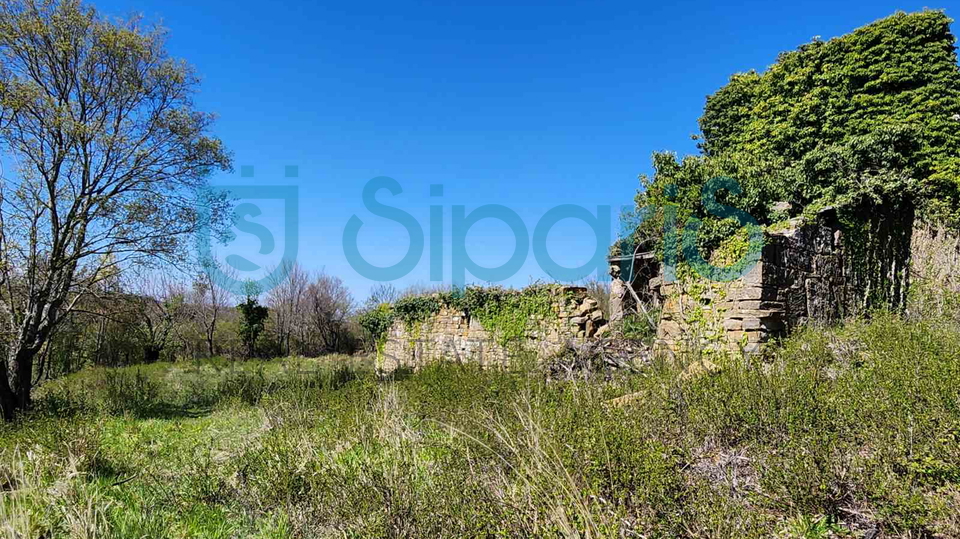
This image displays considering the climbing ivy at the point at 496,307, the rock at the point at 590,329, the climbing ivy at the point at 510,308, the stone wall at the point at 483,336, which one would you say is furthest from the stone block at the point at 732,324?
the climbing ivy at the point at 510,308

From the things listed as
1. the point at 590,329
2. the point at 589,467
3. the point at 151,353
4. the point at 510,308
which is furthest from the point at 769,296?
the point at 151,353

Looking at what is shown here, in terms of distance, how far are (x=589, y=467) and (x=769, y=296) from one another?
17.2ft

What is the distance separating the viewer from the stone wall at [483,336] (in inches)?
382

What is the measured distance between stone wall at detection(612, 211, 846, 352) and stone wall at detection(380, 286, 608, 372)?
183cm

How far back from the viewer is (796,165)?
34.1 ft

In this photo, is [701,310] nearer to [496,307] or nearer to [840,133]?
[496,307]

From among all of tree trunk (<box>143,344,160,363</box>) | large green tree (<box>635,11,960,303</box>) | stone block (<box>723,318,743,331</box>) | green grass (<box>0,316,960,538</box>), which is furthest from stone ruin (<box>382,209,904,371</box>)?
tree trunk (<box>143,344,160,363</box>)

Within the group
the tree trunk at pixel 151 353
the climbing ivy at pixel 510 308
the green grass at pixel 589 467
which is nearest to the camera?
the green grass at pixel 589 467

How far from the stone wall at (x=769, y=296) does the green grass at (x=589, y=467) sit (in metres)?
1.19

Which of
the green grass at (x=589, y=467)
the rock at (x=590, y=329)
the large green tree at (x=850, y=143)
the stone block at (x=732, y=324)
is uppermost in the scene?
the large green tree at (x=850, y=143)

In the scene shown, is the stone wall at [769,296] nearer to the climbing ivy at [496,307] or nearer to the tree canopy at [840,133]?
the tree canopy at [840,133]

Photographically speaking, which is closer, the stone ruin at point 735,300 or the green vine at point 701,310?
the stone ruin at point 735,300

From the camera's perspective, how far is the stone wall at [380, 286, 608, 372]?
970 centimetres

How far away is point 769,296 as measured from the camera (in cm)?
679
